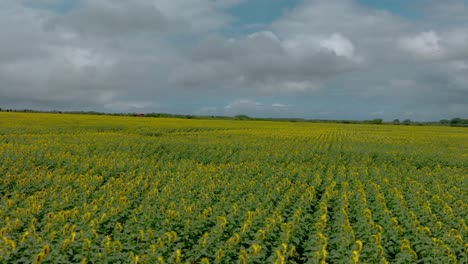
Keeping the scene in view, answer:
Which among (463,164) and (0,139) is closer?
(463,164)

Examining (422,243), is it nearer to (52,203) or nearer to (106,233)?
(106,233)

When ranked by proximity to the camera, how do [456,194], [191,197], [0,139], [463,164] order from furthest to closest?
[0,139], [463,164], [456,194], [191,197]

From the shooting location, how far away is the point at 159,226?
7.18 metres

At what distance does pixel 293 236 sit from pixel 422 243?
2.26m

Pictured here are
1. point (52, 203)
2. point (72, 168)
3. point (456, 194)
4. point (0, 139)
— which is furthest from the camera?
point (0, 139)

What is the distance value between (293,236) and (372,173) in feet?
32.4

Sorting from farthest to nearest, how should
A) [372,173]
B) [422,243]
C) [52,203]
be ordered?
1. [372,173]
2. [52,203]
3. [422,243]

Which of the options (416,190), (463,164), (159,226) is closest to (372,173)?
(416,190)

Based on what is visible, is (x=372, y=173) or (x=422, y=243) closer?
(x=422, y=243)

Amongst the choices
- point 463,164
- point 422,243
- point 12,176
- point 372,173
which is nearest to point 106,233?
point 422,243

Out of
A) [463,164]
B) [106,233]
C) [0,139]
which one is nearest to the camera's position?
[106,233]

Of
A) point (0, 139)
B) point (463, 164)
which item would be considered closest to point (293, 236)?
point (463, 164)

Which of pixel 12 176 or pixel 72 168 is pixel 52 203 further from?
pixel 72 168

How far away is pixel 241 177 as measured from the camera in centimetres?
1309
